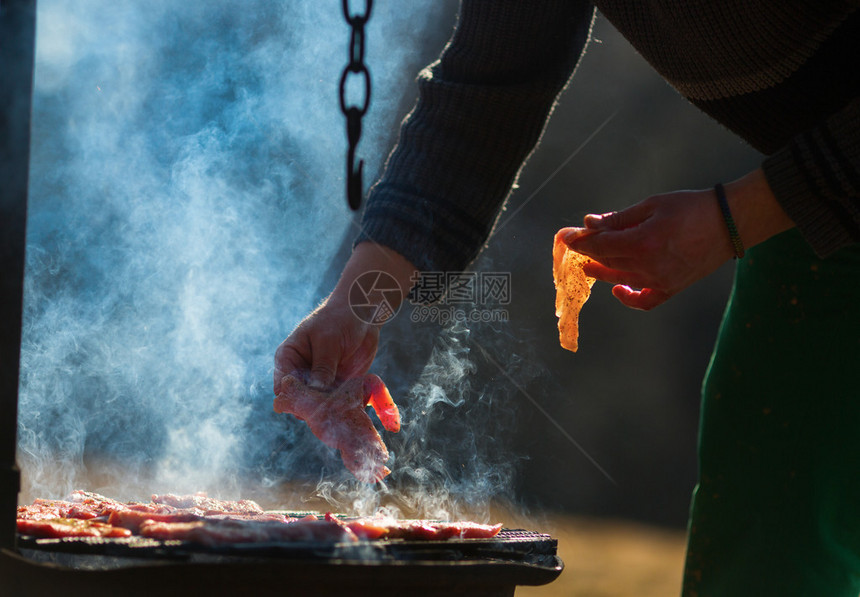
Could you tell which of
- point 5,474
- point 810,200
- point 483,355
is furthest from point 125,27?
point 810,200

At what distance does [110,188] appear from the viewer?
14.6 feet

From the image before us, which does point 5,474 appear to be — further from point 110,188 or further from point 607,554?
point 607,554

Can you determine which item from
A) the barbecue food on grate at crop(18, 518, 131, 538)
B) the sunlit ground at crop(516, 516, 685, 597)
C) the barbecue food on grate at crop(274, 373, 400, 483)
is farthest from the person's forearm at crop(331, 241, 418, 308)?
the sunlit ground at crop(516, 516, 685, 597)

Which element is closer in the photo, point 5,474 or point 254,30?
point 5,474

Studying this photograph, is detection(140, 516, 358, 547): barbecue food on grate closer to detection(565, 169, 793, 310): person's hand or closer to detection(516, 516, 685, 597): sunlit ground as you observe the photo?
detection(565, 169, 793, 310): person's hand

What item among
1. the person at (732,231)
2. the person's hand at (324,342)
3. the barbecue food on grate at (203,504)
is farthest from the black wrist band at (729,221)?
the barbecue food on grate at (203,504)

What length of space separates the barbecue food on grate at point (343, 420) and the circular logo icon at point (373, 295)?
225 millimetres

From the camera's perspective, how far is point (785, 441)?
73.6 inches

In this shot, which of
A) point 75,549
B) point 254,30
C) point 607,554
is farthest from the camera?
point 607,554

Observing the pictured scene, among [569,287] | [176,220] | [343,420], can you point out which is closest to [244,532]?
[343,420]

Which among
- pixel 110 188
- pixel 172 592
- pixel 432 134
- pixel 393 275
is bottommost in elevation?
pixel 172 592

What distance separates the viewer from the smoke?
361 cm

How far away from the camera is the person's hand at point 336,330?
1.91 m

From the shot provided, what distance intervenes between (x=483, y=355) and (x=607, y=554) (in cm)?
263
